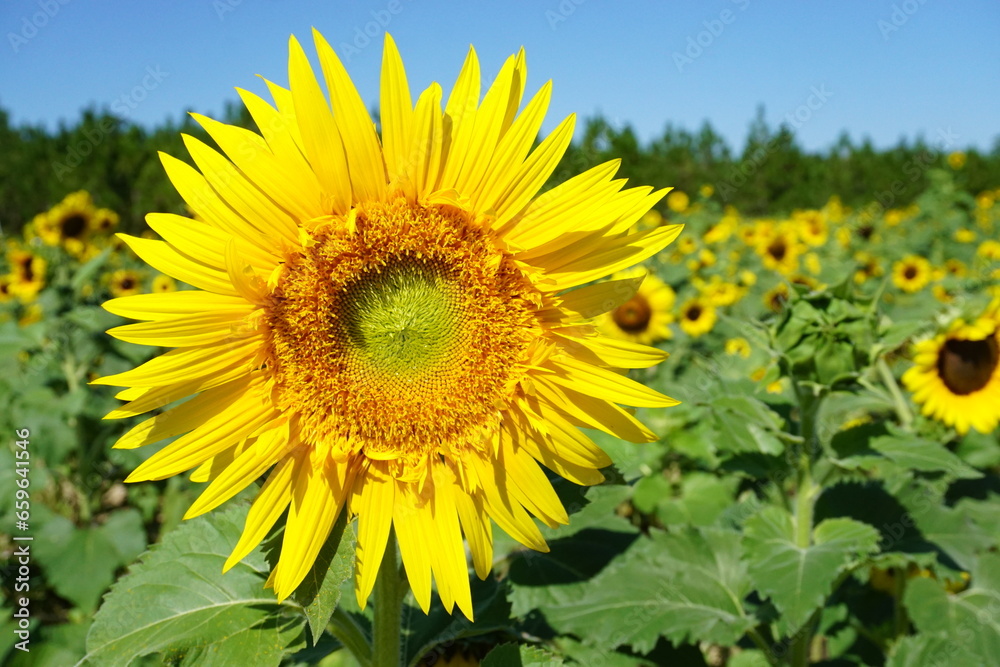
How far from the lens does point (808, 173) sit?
26.6m

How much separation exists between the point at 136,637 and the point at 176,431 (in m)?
0.51

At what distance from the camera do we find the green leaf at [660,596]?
7.04ft

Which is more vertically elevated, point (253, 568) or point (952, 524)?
point (253, 568)

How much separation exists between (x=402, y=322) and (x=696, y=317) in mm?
6345

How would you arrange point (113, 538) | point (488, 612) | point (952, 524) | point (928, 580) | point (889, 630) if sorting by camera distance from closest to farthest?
point (488, 612)
point (952, 524)
point (928, 580)
point (889, 630)
point (113, 538)

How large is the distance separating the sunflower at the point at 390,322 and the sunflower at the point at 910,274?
30.7 ft

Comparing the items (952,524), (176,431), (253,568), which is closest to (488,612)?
(253,568)

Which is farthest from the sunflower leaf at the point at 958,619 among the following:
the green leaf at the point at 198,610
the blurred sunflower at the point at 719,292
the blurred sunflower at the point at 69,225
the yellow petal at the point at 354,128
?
the blurred sunflower at the point at 69,225

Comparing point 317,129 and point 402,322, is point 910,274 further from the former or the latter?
point 317,129

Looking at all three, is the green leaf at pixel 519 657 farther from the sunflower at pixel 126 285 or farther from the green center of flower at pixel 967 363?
the sunflower at pixel 126 285

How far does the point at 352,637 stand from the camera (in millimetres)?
1714

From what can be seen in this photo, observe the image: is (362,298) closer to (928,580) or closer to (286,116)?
(286,116)

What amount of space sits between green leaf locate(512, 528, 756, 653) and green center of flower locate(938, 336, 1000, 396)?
5.05ft

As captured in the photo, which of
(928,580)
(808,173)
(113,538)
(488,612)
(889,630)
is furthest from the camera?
(808,173)
